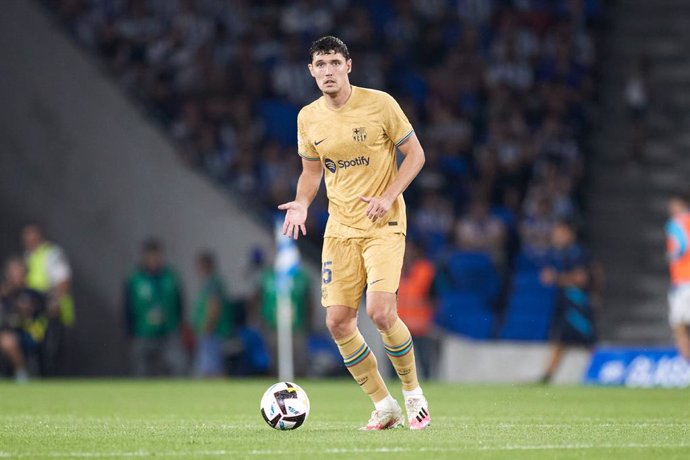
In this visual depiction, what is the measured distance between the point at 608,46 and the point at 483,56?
265cm

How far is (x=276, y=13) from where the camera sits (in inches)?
1101

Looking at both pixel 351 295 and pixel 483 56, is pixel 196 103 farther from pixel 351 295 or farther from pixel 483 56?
pixel 351 295

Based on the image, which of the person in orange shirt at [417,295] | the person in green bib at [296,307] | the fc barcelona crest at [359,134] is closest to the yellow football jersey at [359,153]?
the fc barcelona crest at [359,134]

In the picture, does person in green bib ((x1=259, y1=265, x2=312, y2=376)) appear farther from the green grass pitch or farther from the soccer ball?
the soccer ball

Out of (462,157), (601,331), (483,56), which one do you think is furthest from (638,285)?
(483,56)

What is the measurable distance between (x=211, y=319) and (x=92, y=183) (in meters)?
3.57

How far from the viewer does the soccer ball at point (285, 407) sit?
1030cm

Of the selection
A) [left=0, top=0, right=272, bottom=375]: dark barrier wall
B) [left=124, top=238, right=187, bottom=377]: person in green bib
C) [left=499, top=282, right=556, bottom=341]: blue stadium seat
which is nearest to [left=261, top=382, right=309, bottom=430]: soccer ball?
[left=499, top=282, right=556, bottom=341]: blue stadium seat

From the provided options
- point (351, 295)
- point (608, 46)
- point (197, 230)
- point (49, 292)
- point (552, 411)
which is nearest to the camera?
point (351, 295)

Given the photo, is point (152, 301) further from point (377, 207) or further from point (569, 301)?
point (377, 207)

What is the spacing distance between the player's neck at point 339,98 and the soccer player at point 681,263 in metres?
8.56

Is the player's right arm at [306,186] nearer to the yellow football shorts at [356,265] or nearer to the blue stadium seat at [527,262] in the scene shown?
the yellow football shorts at [356,265]

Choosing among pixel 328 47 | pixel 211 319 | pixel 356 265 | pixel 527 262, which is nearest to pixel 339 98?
pixel 328 47

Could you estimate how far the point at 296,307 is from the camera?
74.4ft
